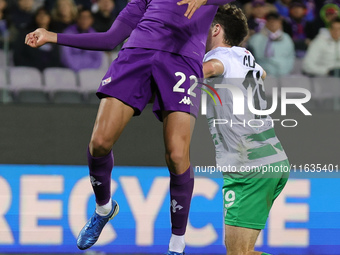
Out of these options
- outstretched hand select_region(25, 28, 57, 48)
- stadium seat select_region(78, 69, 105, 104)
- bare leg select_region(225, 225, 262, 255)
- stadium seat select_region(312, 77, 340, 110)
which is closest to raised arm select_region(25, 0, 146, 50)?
outstretched hand select_region(25, 28, 57, 48)

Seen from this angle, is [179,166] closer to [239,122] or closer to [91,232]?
[239,122]

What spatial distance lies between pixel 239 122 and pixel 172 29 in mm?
687

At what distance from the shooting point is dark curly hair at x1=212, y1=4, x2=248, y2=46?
4.41m

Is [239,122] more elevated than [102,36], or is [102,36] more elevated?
[102,36]

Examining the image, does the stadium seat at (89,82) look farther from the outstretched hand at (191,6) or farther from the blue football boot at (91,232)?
the outstretched hand at (191,6)

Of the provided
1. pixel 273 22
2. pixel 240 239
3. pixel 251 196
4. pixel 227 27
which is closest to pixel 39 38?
pixel 227 27

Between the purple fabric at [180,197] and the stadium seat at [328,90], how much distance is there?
3.12 metres

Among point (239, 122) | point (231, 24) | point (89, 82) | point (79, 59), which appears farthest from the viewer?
point (79, 59)

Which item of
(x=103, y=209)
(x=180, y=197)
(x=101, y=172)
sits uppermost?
(x=101, y=172)

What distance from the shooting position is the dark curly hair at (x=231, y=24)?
174 inches

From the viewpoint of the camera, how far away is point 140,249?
696cm

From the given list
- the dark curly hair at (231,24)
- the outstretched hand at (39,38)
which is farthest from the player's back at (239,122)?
the outstretched hand at (39,38)

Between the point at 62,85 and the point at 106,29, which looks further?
the point at 106,29

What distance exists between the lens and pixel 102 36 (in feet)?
13.7
